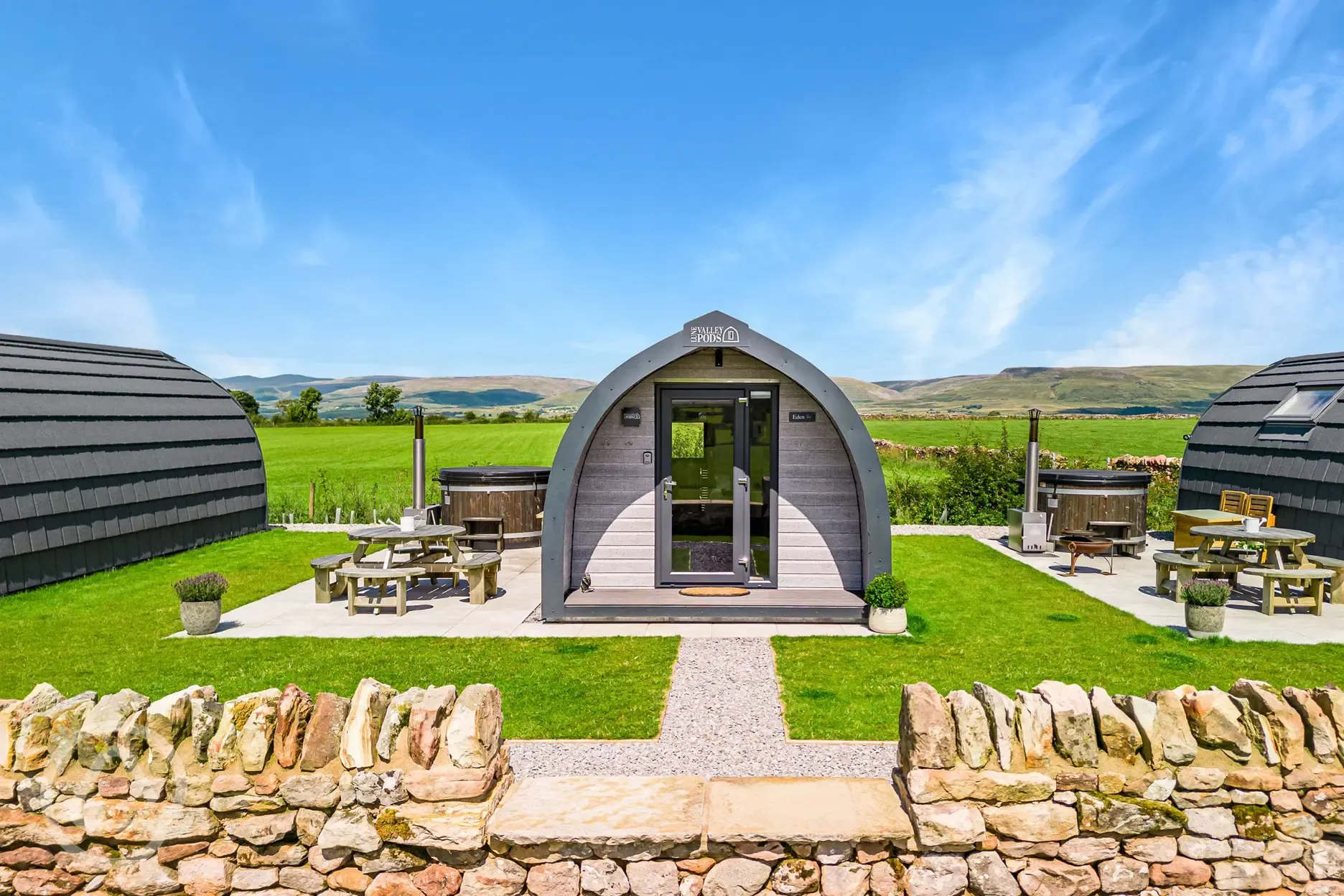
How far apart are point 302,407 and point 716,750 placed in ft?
194

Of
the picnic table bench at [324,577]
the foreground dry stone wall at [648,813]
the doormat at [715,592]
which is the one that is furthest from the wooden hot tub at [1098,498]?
the picnic table bench at [324,577]

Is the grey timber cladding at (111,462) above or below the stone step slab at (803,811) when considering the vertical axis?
above

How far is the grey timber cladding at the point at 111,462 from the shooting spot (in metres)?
10.9

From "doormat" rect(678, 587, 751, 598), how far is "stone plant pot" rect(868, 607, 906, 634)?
5.24ft

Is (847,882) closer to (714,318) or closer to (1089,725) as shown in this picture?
(1089,725)

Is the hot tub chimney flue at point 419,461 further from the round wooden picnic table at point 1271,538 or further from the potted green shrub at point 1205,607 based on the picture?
the round wooden picnic table at point 1271,538

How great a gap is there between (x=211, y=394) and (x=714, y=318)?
12617mm

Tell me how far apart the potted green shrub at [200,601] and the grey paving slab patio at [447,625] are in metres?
0.17

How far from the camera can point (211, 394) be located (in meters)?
16.1

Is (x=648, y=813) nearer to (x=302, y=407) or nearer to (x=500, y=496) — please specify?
(x=500, y=496)

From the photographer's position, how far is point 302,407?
2260 inches

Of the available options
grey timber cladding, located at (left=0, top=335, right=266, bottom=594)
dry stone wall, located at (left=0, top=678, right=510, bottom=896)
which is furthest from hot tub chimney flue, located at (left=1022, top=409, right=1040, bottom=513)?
grey timber cladding, located at (left=0, top=335, right=266, bottom=594)

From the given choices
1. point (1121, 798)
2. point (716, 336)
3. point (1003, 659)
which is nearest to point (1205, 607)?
point (1003, 659)

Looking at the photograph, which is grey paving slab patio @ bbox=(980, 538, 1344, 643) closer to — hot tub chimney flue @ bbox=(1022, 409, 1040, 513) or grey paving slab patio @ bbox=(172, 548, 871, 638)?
hot tub chimney flue @ bbox=(1022, 409, 1040, 513)
